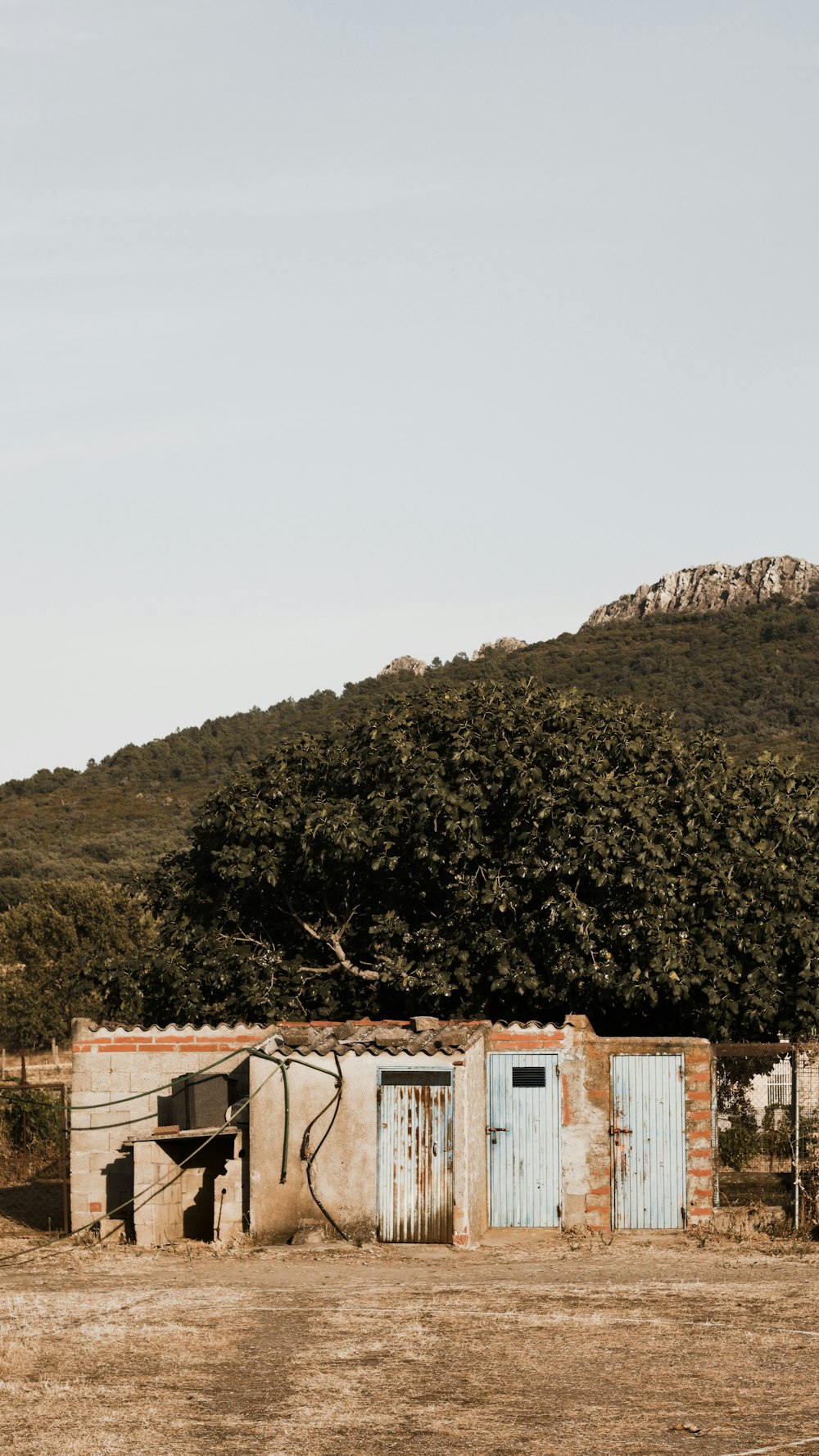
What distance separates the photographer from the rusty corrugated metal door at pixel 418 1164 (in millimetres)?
17984

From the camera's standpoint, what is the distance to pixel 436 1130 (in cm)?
1800

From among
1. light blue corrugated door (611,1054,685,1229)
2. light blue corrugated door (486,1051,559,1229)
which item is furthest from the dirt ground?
light blue corrugated door (486,1051,559,1229)

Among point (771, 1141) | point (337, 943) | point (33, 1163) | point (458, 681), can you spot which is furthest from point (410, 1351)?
point (458, 681)

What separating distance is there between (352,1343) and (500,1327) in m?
1.51

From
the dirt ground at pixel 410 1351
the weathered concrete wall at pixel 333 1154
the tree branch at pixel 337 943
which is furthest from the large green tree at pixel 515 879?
the dirt ground at pixel 410 1351

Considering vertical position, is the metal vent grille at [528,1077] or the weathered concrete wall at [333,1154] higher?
the metal vent grille at [528,1077]

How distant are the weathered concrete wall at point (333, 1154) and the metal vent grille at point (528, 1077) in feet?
3.81

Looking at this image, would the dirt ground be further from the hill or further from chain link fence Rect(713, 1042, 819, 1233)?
the hill

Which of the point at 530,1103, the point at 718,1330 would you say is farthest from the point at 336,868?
the point at 718,1330

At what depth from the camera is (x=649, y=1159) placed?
19.0 metres

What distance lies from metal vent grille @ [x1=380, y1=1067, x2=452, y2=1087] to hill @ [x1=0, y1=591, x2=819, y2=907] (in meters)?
50.8

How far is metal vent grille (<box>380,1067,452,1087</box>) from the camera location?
18.1 meters

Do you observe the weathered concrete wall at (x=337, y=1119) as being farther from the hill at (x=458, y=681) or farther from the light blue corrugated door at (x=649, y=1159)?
the hill at (x=458, y=681)

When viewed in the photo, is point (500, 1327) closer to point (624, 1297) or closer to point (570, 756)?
point (624, 1297)
